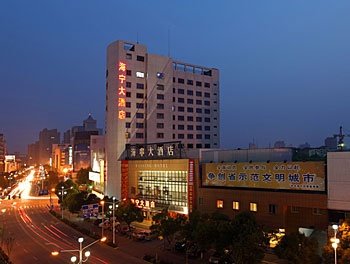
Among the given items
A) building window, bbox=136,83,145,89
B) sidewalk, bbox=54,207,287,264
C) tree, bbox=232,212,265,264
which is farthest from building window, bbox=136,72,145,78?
tree, bbox=232,212,265,264

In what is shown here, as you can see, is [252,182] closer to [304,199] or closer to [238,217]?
[304,199]

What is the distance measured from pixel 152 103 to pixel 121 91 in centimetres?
940

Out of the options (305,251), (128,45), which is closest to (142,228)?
(305,251)

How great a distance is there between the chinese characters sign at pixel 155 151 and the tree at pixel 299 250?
28.4m

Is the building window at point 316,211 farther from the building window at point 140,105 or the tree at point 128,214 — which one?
the building window at point 140,105

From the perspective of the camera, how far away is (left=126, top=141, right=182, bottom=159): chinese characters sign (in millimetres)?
55312

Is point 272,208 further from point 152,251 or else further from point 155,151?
point 155,151

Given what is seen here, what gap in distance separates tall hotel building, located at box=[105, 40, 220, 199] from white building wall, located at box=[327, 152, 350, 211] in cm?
4370

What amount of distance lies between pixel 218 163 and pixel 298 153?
10.1m

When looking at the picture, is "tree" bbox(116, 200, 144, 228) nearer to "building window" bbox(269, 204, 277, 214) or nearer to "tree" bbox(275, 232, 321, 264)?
"building window" bbox(269, 204, 277, 214)

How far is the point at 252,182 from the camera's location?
41656 millimetres

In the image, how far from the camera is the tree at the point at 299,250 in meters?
26.0

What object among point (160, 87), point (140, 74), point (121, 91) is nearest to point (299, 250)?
point (121, 91)

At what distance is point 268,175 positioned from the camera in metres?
40.0
